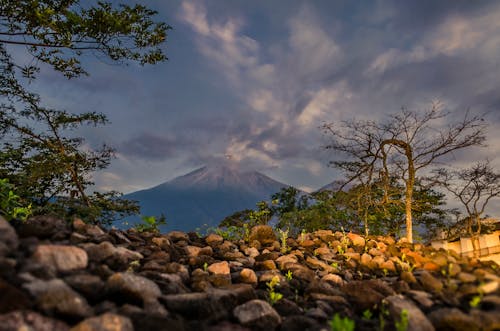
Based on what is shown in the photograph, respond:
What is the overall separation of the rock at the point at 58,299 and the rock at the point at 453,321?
305cm

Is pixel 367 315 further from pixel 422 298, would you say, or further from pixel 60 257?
pixel 60 257

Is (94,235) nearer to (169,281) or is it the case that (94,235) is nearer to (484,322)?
(169,281)

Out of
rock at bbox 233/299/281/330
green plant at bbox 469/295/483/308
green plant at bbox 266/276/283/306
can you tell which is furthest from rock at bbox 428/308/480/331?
green plant at bbox 266/276/283/306

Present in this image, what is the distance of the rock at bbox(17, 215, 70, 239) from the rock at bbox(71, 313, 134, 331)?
6.69 feet

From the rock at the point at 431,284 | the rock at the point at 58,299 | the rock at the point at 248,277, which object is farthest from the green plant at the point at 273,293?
the rock at the point at 58,299

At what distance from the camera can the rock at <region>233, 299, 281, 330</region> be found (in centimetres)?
333

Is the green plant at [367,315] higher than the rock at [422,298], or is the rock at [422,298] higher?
the rock at [422,298]

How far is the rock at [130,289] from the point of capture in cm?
317

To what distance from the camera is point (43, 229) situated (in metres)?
4.04

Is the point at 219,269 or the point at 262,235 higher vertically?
the point at 262,235

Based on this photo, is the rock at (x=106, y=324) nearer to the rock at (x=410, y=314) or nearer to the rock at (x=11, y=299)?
the rock at (x=11, y=299)

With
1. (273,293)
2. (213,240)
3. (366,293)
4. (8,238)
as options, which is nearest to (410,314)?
(366,293)

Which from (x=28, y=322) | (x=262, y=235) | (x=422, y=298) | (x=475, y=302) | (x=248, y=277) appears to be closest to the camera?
(x=28, y=322)

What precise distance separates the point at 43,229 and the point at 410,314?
415 cm
